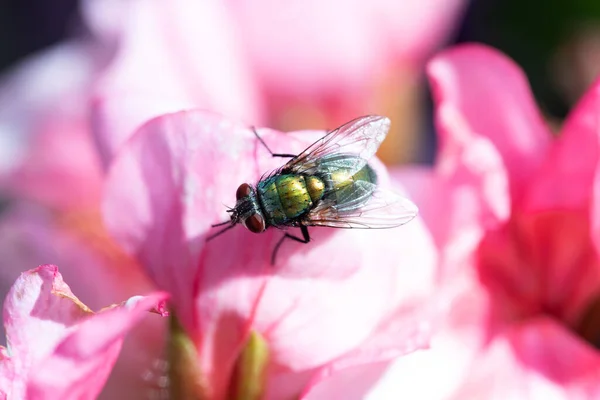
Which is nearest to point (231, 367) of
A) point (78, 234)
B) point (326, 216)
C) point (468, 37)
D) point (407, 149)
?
point (326, 216)

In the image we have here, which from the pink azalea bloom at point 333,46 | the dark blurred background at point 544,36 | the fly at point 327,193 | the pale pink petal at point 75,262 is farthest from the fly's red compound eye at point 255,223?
the dark blurred background at point 544,36

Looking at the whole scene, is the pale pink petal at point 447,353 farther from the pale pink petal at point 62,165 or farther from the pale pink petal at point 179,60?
the pale pink petal at point 62,165

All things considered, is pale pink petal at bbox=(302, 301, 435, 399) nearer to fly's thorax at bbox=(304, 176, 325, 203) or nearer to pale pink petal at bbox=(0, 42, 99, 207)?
fly's thorax at bbox=(304, 176, 325, 203)

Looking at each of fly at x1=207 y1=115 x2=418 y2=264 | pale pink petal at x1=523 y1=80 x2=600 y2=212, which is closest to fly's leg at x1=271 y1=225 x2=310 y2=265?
fly at x1=207 y1=115 x2=418 y2=264

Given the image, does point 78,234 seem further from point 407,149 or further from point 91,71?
point 407,149

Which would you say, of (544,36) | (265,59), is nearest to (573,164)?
(265,59)

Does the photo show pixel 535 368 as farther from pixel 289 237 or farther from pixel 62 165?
pixel 62 165
